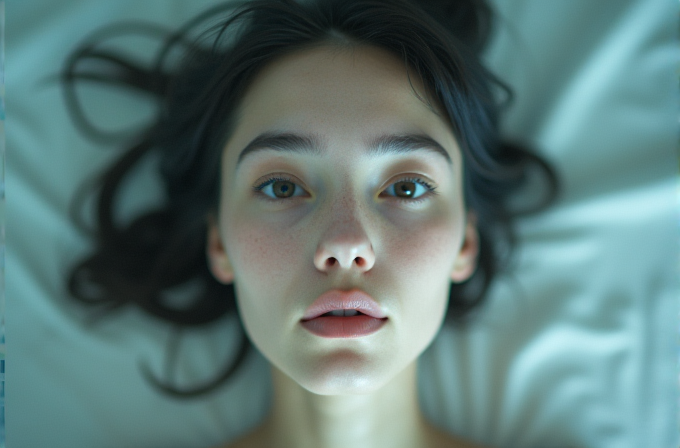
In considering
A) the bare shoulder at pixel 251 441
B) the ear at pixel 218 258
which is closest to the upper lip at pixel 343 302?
the ear at pixel 218 258

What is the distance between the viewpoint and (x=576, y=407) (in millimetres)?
1338

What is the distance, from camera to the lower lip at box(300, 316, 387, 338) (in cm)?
93

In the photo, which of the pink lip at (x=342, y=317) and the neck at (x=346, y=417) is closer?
the pink lip at (x=342, y=317)

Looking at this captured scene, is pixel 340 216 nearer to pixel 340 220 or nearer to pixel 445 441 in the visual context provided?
pixel 340 220

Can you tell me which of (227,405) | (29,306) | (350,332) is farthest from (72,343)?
(350,332)

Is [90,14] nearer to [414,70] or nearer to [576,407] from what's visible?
[414,70]

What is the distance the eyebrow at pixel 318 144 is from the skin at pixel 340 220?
0.01m

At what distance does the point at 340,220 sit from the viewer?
93 centimetres

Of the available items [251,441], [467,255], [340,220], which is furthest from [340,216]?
[251,441]

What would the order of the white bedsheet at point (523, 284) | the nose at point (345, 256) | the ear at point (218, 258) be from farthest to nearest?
the white bedsheet at point (523, 284)
the ear at point (218, 258)
the nose at point (345, 256)

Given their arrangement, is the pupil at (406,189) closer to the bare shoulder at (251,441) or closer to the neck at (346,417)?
the neck at (346,417)

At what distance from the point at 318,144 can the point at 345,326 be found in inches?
13.2

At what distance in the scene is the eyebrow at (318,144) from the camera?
3.14ft

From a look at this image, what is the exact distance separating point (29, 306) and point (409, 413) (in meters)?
1.01
